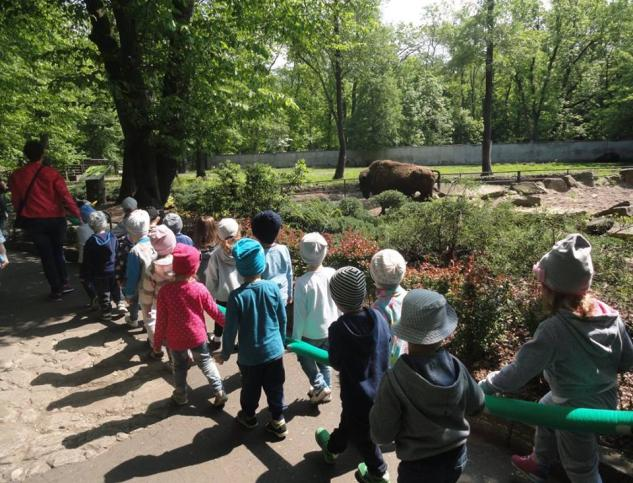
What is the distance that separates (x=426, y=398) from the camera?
2.17 metres

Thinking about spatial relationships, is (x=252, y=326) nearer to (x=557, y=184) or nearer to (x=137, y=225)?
(x=137, y=225)

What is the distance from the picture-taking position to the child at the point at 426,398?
2188mm

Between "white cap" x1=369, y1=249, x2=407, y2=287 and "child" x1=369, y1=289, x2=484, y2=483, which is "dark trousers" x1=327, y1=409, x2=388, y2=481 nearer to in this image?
"child" x1=369, y1=289, x2=484, y2=483

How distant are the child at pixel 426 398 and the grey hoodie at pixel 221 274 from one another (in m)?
2.83

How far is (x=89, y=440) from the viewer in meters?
3.72

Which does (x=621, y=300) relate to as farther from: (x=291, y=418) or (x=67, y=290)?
(x=67, y=290)

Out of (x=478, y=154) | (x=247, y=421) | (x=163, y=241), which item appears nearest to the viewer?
(x=247, y=421)

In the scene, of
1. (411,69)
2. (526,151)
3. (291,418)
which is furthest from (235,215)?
(411,69)

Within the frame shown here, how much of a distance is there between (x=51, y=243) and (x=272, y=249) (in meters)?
4.35

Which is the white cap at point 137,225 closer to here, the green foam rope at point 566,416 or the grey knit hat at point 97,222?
the grey knit hat at point 97,222

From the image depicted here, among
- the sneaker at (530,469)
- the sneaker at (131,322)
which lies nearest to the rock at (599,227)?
the sneaker at (530,469)

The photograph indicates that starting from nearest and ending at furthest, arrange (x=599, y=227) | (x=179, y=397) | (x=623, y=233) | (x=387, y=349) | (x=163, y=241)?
(x=387, y=349)
(x=179, y=397)
(x=163, y=241)
(x=623, y=233)
(x=599, y=227)

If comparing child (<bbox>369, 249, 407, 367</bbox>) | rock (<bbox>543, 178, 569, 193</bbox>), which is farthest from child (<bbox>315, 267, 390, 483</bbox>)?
rock (<bbox>543, 178, 569, 193</bbox>)

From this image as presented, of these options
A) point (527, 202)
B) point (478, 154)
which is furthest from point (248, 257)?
point (478, 154)
